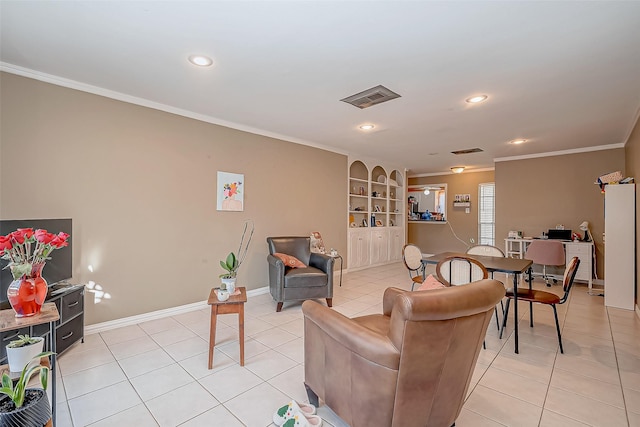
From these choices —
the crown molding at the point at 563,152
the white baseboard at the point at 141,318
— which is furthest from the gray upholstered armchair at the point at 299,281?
the crown molding at the point at 563,152

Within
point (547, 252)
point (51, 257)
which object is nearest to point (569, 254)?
point (547, 252)

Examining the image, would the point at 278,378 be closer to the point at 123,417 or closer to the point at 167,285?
the point at 123,417

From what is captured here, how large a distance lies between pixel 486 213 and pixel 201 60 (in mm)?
7831

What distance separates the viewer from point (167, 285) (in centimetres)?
354

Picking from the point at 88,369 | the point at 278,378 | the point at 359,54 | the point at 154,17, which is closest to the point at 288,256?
the point at 278,378

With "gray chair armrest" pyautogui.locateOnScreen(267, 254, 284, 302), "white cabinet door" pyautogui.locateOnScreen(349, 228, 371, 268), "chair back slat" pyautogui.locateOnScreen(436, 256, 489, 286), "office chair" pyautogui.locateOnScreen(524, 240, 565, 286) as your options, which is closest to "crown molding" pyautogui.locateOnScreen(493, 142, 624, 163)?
"office chair" pyautogui.locateOnScreen(524, 240, 565, 286)

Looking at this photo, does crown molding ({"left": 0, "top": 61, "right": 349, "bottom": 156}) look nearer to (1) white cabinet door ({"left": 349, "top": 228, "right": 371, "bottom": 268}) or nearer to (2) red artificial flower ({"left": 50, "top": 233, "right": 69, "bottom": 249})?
(2) red artificial flower ({"left": 50, "top": 233, "right": 69, "bottom": 249})

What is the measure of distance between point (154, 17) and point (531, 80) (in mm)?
3210

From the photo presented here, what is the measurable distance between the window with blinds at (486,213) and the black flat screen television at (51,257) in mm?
8495

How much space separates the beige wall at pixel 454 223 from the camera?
7.96m

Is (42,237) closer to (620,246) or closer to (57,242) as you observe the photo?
(57,242)

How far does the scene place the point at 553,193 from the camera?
18.7ft

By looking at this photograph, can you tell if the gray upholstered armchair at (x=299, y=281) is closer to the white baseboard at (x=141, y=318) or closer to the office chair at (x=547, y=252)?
the white baseboard at (x=141, y=318)

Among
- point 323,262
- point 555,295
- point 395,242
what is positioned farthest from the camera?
point 395,242
